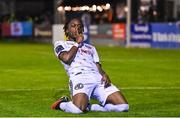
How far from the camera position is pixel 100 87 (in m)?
11.2

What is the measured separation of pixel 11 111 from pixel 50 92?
11.3 ft

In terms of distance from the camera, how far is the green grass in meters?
11.5

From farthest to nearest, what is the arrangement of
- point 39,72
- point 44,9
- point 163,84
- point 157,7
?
point 44,9, point 157,7, point 39,72, point 163,84

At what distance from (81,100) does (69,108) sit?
263 mm

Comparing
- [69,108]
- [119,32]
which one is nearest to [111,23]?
[119,32]

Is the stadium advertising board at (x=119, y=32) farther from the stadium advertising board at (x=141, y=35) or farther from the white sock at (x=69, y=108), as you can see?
the white sock at (x=69, y=108)

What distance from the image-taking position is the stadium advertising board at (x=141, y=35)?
128ft

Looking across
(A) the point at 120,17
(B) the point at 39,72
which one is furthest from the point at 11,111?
(A) the point at 120,17

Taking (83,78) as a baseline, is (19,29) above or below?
below

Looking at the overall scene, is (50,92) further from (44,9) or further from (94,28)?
(44,9)

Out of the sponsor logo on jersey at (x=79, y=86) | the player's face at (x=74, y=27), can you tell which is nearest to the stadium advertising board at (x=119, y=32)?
the player's face at (x=74, y=27)

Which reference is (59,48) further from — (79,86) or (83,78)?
(79,86)

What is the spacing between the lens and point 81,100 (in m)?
10.9

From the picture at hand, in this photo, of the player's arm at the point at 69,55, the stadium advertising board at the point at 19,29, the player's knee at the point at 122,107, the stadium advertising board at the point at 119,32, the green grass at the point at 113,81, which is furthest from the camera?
the stadium advertising board at the point at 19,29
